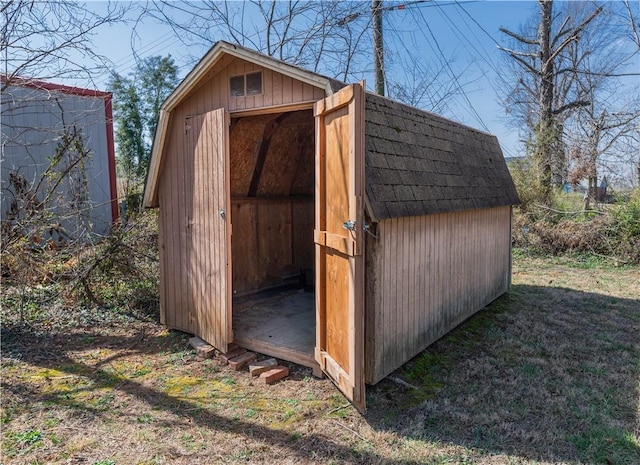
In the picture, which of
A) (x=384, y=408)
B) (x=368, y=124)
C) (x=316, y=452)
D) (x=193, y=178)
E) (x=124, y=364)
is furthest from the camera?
(x=193, y=178)

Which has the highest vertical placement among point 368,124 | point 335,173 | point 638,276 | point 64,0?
point 64,0

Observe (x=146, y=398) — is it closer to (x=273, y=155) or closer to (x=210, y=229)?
(x=210, y=229)

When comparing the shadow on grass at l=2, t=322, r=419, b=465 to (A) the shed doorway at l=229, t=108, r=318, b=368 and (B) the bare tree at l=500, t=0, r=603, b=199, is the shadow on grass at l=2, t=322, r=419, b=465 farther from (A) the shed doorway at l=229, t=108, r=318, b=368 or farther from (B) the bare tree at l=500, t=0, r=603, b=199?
(B) the bare tree at l=500, t=0, r=603, b=199

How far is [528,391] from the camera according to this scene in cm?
339

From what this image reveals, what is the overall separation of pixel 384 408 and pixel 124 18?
16.8ft

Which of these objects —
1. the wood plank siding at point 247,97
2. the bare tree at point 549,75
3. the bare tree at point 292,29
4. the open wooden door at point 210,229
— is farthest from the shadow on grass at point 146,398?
the bare tree at point 549,75

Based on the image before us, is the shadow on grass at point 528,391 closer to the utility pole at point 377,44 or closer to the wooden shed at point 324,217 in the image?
the wooden shed at point 324,217

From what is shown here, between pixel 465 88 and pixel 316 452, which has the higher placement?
pixel 465 88

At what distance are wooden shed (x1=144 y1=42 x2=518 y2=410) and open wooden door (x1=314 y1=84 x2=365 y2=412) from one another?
12mm

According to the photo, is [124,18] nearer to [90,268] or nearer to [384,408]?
[90,268]

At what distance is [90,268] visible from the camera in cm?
540

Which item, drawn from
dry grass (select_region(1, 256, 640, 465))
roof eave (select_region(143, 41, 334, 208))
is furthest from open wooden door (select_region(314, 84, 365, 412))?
dry grass (select_region(1, 256, 640, 465))

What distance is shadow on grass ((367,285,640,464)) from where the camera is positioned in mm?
2705

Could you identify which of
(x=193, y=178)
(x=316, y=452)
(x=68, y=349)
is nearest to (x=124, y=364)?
(x=68, y=349)
